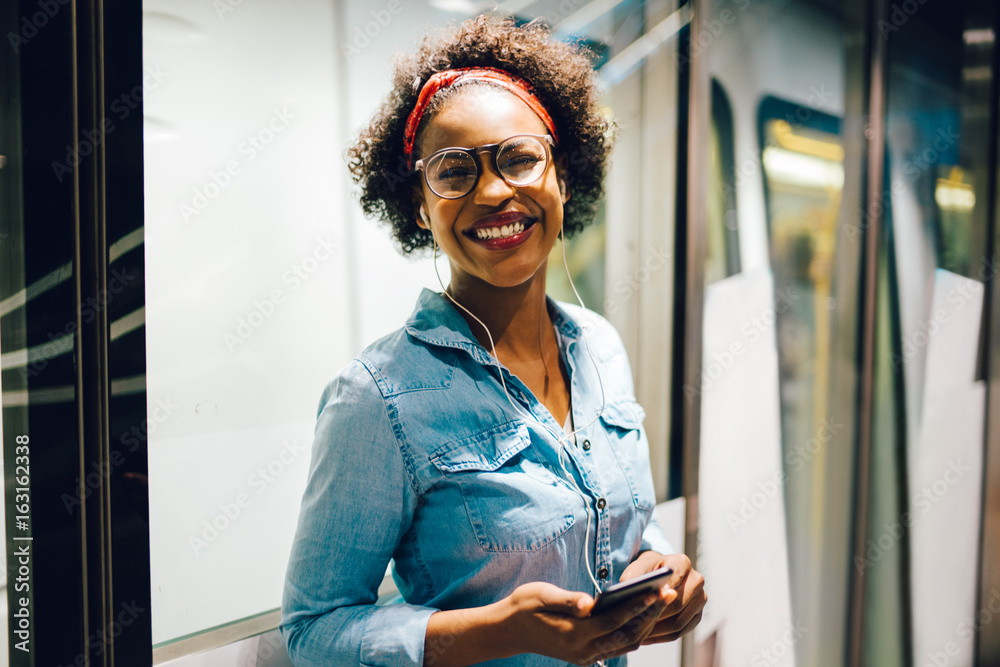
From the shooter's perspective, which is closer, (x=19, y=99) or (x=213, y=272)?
(x=19, y=99)

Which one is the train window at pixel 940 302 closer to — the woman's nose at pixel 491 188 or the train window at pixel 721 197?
the train window at pixel 721 197

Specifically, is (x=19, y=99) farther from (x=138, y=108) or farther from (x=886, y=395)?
(x=886, y=395)

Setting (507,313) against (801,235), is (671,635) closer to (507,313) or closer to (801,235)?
(507,313)

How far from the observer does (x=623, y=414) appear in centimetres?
117

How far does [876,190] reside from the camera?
7.95ft

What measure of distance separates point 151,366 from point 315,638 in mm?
554

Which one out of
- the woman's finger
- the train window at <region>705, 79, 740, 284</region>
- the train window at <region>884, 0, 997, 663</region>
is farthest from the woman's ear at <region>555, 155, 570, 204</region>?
the train window at <region>884, 0, 997, 663</region>

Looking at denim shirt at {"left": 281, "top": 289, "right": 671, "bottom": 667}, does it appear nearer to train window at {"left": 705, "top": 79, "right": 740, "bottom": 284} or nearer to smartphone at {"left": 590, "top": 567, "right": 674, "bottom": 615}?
smartphone at {"left": 590, "top": 567, "right": 674, "bottom": 615}

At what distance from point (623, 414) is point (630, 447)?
7 cm

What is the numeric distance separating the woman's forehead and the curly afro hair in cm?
3

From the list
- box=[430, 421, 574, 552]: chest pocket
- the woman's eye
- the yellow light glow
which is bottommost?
box=[430, 421, 574, 552]: chest pocket

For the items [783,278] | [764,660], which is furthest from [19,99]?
[764,660]

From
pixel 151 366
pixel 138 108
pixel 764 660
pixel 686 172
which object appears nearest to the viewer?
pixel 138 108

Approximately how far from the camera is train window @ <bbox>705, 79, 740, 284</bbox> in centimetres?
200
